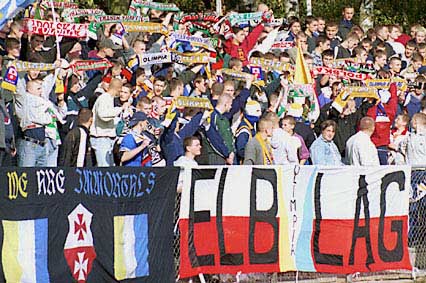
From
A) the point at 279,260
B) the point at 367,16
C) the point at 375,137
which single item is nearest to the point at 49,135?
the point at 279,260

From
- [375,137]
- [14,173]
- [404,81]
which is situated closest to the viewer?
[14,173]

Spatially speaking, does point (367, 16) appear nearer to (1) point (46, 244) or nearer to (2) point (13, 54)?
(2) point (13, 54)

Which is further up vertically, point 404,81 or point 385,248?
point 404,81

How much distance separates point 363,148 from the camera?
644 inches

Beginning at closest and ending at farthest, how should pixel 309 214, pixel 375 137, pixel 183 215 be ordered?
pixel 183 215
pixel 309 214
pixel 375 137

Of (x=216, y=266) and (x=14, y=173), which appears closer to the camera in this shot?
(x=14, y=173)

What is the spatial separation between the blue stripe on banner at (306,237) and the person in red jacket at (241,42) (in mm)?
5278

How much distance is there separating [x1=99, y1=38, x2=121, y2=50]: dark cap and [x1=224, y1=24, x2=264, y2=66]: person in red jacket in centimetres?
256

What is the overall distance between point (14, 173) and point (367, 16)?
746 inches

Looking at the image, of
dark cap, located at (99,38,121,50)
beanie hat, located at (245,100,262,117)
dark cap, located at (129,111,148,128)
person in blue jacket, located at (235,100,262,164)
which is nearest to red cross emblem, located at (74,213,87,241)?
dark cap, located at (129,111,148,128)

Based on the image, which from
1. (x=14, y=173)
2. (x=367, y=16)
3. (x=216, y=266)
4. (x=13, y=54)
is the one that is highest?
(x=367, y=16)

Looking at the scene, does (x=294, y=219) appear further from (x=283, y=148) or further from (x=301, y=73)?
(x=301, y=73)

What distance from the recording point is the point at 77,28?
53.9 ft

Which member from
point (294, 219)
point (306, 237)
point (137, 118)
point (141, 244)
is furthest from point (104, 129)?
point (306, 237)
